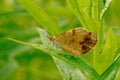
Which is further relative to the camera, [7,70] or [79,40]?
[7,70]

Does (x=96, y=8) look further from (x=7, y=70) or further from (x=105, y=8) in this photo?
(x=7, y=70)

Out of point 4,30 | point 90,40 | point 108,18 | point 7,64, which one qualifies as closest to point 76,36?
point 90,40

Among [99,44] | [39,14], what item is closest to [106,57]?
[99,44]

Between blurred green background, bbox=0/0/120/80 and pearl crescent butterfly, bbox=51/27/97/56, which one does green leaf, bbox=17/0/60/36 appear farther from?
blurred green background, bbox=0/0/120/80

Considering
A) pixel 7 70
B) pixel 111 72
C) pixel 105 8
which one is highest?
pixel 105 8

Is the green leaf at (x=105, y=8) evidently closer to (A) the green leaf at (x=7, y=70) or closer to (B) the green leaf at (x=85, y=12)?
(B) the green leaf at (x=85, y=12)

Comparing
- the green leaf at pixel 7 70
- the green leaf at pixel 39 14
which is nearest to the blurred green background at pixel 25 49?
the green leaf at pixel 7 70

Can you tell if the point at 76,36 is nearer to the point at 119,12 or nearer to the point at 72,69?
the point at 72,69
